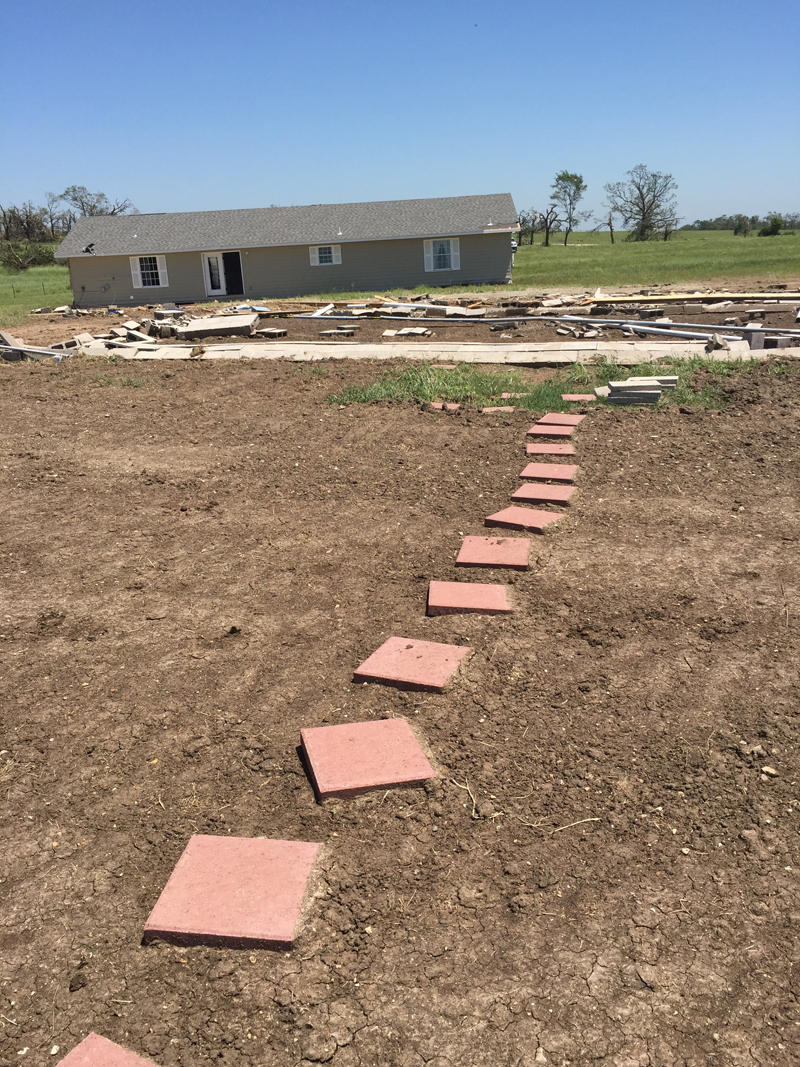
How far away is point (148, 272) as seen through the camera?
Result: 30.8 metres

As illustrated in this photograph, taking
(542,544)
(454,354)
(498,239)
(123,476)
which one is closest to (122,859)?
(542,544)

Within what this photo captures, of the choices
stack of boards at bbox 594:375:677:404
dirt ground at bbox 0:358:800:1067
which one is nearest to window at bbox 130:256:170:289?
stack of boards at bbox 594:375:677:404

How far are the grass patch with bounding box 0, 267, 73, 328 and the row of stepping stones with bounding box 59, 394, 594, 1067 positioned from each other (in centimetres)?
2171

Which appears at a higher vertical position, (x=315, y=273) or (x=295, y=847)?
(x=315, y=273)

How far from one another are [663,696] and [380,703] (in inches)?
44.4

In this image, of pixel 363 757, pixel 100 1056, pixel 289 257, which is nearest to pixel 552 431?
pixel 363 757

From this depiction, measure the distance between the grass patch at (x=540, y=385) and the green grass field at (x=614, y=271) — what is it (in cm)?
1697

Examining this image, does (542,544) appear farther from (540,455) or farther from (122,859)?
(122,859)

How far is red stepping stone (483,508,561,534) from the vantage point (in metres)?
4.93

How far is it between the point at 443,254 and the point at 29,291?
19.8 meters

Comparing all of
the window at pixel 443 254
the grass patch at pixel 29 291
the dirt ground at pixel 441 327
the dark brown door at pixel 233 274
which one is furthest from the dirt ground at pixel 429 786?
the dark brown door at pixel 233 274

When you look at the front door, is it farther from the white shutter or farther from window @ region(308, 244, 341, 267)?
window @ region(308, 244, 341, 267)

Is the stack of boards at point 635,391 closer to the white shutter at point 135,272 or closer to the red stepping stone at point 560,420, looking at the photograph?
the red stepping stone at point 560,420

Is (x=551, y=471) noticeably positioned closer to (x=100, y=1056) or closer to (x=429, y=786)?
(x=429, y=786)
